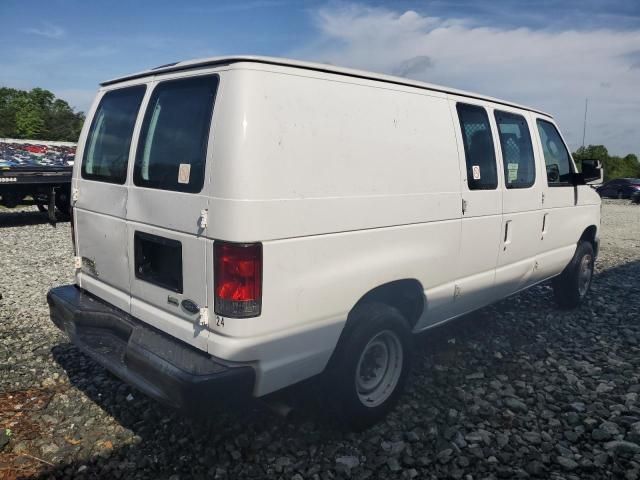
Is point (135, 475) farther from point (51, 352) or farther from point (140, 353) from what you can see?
point (51, 352)

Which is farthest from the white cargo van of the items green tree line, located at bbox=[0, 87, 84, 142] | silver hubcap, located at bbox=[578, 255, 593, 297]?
green tree line, located at bbox=[0, 87, 84, 142]

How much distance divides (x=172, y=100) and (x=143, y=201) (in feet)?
2.01

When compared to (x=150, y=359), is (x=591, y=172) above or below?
above

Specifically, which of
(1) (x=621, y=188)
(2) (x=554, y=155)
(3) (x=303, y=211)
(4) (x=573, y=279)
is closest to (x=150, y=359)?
(3) (x=303, y=211)

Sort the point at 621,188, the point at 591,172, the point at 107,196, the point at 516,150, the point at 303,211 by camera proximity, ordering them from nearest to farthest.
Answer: the point at 303,211, the point at 107,196, the point at 516,150, the point at 591,172, the point at 621,188

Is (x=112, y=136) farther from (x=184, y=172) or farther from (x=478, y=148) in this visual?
(x=478, y=148)

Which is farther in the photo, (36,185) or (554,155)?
(36,185)

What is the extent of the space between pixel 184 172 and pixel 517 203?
9.75ft

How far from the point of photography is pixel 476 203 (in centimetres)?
379

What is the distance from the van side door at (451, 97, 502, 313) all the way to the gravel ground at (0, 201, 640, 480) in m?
0.78

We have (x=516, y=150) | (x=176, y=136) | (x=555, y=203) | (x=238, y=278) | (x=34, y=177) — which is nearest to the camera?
(x=238, y=278)

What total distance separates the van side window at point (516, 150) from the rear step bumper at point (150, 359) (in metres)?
2.91

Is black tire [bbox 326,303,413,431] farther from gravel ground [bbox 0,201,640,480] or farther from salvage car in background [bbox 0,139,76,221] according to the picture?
salvage car in background [bbox 0,139,76,221]

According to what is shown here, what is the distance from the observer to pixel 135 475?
279 centimetres
